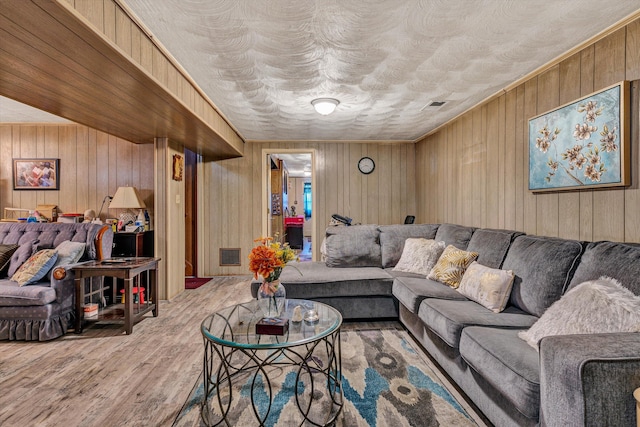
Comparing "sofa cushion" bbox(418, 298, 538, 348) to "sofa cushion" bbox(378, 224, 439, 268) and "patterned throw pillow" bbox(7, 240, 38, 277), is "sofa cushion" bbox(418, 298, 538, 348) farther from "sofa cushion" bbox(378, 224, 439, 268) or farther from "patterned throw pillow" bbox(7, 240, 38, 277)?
"patterned throw pillow" bbox(7, 240, 38, 277)

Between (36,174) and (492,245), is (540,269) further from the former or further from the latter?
(36,174)

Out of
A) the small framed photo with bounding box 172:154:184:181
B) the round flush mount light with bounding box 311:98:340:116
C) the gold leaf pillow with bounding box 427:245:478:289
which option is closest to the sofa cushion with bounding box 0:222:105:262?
the small framed photo with bounding box 172:154:184:181

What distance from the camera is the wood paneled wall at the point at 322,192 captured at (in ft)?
18.2

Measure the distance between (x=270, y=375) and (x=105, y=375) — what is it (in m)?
1.16

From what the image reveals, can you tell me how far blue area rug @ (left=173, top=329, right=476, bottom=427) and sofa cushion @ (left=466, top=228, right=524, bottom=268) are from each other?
0.96m

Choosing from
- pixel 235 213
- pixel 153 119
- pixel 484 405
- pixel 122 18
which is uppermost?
pixel 122 18

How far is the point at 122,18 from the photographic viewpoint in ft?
5.99

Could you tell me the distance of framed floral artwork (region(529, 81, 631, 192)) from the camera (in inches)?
79.3

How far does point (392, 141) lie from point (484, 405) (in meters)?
4.52

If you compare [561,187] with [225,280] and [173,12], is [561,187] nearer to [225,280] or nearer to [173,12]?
[173,12]

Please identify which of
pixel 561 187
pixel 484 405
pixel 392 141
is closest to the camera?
pixel 484 405

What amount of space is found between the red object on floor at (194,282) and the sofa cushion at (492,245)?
386 cm

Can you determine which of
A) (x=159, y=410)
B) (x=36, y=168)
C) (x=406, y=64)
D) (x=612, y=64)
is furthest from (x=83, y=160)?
(x=612, y=64)

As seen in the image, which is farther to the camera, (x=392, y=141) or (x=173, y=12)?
(x=392, y=141)
